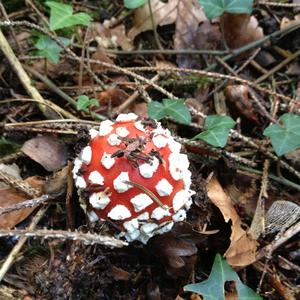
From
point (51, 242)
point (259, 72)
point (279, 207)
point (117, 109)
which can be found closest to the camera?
point (51, 242)

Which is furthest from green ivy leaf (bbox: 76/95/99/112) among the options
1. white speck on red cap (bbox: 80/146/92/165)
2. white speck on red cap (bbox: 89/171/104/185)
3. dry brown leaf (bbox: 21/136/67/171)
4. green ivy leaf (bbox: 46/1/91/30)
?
white speck on red cap (bbox: 89/171/104/185)

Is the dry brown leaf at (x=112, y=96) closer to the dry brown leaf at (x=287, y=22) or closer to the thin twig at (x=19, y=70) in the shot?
the thin twig at (x=19, y=70)

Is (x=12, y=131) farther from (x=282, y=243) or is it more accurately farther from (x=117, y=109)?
(x=282, y=243)

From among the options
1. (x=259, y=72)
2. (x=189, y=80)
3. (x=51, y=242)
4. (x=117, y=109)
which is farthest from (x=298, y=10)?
(x=51, y=242)

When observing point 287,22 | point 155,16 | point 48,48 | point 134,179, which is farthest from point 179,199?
point 287,22

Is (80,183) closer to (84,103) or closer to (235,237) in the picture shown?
(84,103)

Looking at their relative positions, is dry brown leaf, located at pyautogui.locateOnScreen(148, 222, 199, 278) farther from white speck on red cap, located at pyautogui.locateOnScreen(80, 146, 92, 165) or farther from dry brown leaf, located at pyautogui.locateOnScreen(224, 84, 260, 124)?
dry brown leaf, located at pyautogui.locateOnScreen(224, 84, 260, 124)
